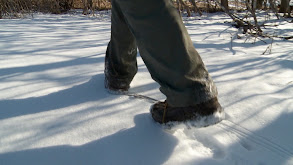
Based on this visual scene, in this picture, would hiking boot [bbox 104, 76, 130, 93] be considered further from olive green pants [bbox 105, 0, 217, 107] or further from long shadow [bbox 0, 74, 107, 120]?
olive green pants [bbox 105, 0, 217, 107]

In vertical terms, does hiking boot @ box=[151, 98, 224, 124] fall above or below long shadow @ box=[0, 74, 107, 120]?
above

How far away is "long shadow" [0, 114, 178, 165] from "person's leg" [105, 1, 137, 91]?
1.10ft

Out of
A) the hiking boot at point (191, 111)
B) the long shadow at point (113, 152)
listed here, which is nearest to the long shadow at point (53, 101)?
the long shadow at point (113, 152)

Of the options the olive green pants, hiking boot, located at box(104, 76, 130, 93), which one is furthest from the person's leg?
the olive green pants

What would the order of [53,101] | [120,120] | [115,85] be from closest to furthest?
[120,120], [53,101], [115,85]

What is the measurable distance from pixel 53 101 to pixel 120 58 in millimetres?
356

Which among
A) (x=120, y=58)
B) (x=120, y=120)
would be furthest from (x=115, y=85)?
(x=120, y=120)

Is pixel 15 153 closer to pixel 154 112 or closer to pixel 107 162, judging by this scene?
pixel 107 162

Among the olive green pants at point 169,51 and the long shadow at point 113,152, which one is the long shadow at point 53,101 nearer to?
the long shadow at point 113,152

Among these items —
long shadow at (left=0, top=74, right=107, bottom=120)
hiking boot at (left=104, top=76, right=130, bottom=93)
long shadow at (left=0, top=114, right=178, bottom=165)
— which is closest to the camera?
long shadow at (left=0, top=114, right=178, bottom=165)

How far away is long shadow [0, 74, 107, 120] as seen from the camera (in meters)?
0.78

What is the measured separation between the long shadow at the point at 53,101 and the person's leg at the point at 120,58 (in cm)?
9

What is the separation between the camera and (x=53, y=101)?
87 centimetres

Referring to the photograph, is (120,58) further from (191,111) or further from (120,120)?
(191,111)
